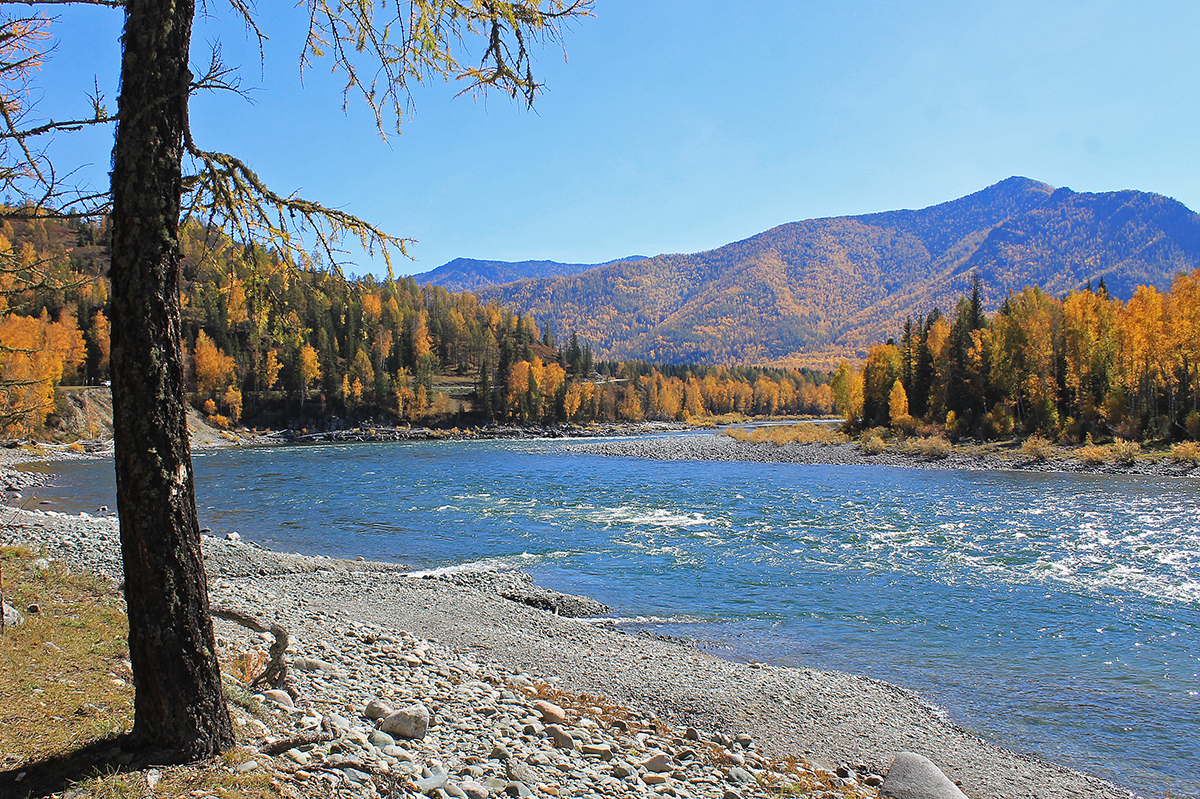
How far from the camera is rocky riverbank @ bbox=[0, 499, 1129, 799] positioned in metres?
5.84

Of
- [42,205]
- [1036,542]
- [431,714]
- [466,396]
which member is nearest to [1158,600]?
[1036,542]

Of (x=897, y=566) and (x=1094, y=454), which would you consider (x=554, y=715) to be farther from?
(x=1094, y=454)

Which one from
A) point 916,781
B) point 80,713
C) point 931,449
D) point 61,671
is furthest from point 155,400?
point 931,449

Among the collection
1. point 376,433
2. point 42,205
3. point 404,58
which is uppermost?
point 404,58

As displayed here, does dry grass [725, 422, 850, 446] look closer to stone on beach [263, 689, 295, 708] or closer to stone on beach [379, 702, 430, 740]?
stone on beach [379, 702, 430, 740]

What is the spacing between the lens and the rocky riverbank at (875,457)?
42719 mm

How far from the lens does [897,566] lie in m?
18.5

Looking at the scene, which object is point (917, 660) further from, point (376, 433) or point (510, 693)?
point (376, 433)

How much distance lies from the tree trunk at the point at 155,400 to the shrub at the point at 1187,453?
54.9 m

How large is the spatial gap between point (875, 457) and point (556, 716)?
56.9 metres

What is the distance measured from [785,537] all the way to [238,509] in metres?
24.5

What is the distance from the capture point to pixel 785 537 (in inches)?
902

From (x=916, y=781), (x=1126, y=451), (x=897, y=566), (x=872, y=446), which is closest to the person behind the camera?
(x=916, y=781)

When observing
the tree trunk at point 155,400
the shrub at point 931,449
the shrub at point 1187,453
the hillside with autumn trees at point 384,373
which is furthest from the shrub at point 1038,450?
the tree trunk at point 155,400
